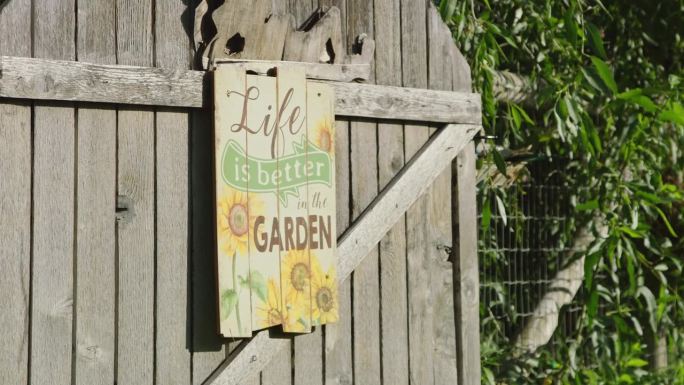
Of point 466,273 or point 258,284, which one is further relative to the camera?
point 466,273

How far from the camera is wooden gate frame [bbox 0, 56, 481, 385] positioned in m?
3.05

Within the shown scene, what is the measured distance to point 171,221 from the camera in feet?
10.7

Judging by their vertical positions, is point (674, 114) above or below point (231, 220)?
above

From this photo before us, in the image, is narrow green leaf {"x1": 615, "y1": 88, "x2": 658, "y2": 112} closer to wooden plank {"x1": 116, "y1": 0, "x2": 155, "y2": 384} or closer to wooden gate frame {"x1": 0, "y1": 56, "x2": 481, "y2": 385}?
wooden gate frame {"x1": 0, "y1": 56, "x2": 481, "y2": 385}

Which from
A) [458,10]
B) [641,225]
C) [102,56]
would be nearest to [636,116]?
[641,225]

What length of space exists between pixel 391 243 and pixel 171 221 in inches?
36.1

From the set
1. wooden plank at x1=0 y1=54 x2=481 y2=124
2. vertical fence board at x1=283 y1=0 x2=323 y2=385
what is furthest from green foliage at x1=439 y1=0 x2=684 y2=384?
vertical fence board at x1=283 y1=0 x2=323 y2=385

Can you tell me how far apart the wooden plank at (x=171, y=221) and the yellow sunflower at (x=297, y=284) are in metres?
0.34

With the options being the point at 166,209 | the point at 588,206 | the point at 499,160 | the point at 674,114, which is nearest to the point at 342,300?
the point at 166,209

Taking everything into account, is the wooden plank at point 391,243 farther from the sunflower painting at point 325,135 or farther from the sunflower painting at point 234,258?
the sunflower painting at point 234,258

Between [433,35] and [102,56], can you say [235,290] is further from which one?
[433,35]

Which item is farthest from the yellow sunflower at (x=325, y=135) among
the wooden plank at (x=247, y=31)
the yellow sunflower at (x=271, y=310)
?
the yellow sunflower at (x=271, y=310)

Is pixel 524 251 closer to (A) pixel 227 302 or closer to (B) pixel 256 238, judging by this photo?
(B) pixel 256 238

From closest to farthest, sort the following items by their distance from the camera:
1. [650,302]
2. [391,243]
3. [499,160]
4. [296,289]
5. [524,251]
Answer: [296,289] < [391,243] < [499,160] < [650,302] < [524,251]
